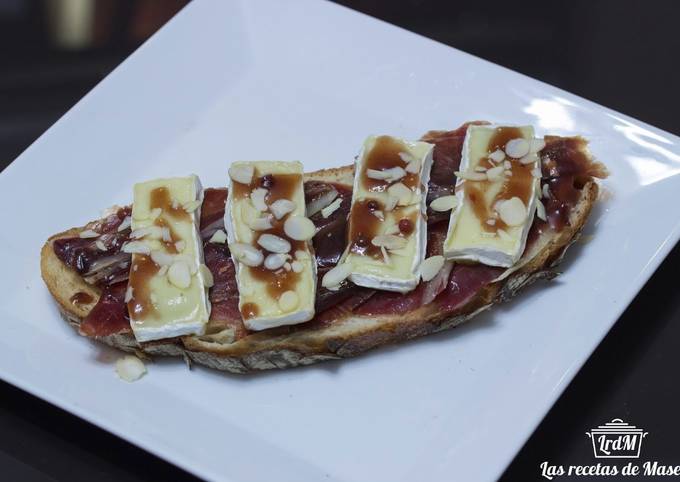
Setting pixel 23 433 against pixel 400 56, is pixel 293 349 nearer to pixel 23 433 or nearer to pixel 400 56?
pixel 23 433

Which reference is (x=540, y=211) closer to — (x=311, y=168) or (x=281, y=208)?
(x=281, y=208)

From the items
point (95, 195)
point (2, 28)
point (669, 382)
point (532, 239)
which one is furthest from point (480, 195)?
point (2, 28)

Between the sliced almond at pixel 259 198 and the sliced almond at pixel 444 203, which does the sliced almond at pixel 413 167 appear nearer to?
the sliced almond at pixel 444 203

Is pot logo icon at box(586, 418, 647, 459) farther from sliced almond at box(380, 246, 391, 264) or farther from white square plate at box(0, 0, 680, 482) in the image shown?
sliced almond at box(380, 246, 391, 264)

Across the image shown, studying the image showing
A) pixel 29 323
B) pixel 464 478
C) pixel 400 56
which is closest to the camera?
pixel 464 478

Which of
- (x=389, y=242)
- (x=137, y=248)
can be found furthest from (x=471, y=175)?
(x=137, y=248)

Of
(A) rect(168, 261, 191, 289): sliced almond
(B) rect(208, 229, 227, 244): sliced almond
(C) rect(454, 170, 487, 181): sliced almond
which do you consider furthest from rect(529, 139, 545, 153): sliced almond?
(A) rect(168, 261, 191, 289): sliced almond

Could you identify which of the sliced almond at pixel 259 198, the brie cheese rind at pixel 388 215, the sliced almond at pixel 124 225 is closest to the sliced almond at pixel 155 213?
the sliced almond at pixel 124 225
